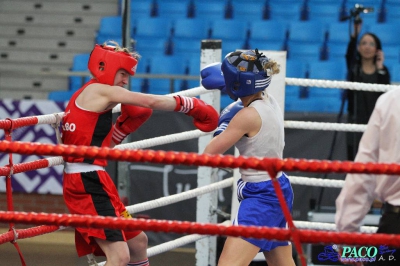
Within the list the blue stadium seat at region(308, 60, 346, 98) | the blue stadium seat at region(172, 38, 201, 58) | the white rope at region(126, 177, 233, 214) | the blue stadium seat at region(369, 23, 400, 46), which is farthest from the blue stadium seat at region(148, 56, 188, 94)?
the white rope at region(126, 177, 233, 214)

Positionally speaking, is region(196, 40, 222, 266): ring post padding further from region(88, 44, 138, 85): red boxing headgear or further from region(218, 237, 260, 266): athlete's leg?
region(218, 237, 260, 266): athlete's leg

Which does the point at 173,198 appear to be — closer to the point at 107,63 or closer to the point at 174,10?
the point at 107,63

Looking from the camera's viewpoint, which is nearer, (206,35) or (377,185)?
(377,185)

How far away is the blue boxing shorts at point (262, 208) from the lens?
3.09 m

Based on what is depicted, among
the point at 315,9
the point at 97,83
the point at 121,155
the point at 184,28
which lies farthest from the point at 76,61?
the point at 121,155

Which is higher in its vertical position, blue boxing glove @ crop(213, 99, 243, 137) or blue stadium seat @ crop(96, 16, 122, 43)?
blue boxing glove @ crop(213, 99, 243, 137)

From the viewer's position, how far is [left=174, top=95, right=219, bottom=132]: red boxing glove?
3.16 meters

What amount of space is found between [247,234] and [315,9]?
259 inches

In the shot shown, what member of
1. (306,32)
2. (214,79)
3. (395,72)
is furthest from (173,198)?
(306,32)

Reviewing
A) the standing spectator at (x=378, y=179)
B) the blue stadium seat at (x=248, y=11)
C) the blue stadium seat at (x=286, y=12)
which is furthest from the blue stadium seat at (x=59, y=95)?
the standing spectator at (x=378, y=179)

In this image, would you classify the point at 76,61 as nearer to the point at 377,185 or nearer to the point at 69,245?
the point at 69,245

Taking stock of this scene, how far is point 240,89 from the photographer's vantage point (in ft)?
10.2

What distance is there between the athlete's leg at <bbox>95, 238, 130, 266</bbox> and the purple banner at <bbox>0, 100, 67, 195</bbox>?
3.22 m

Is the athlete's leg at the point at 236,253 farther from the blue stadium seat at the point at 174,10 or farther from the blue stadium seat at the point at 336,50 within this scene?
the blue stadium seat at the point at 174,10
